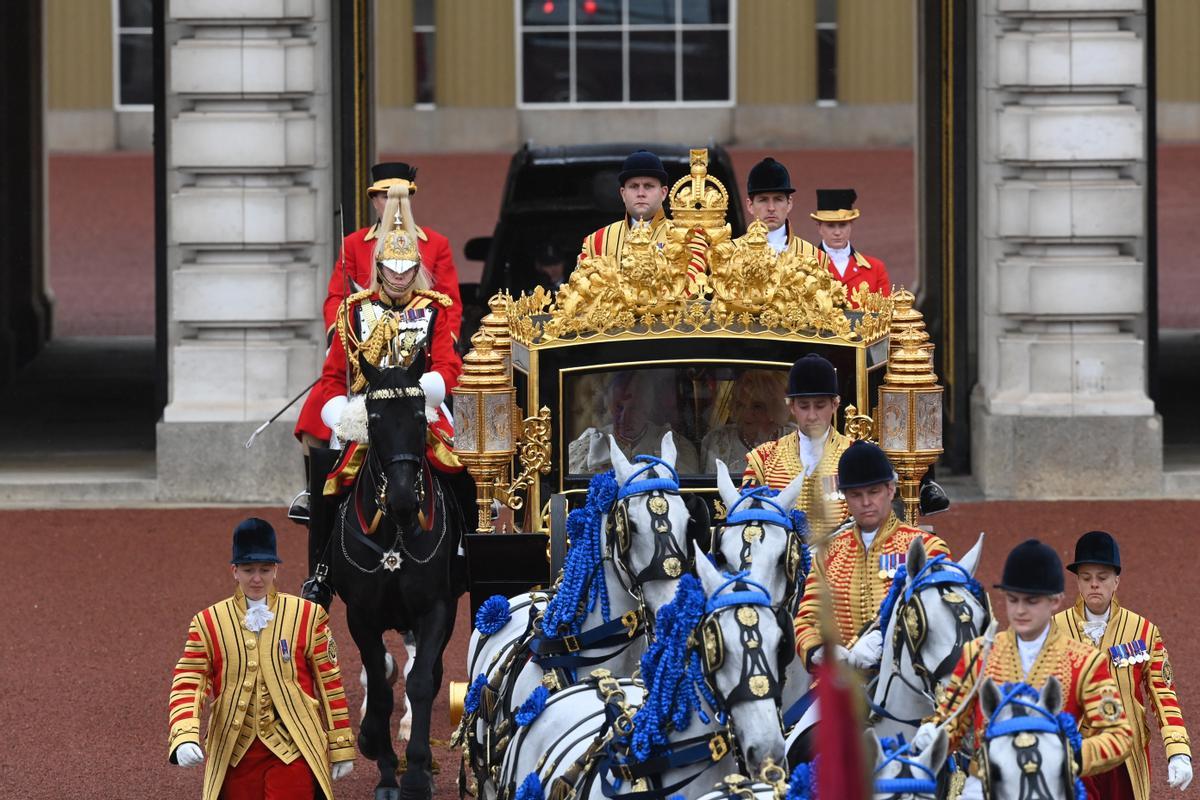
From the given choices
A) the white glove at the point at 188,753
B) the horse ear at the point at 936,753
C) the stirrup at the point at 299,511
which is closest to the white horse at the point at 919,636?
the horse ear at the point at 936,753

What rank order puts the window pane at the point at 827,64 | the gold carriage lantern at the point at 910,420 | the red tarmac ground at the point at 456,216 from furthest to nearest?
1. the window pane at the point at 827,64
2. the red tarmac ground at the point at 456,216
3. the gold carriage lantern at the point at 910,420

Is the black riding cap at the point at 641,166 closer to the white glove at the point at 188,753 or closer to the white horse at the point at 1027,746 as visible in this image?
the white glove at the point at 188,753

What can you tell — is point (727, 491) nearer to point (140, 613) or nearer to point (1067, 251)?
point (140, 613)

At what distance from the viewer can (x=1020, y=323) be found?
15344 mm

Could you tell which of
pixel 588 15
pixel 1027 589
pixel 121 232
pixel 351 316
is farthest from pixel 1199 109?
pixel 1027 589

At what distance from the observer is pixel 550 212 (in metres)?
16.1

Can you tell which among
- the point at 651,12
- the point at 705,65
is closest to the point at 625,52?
the point at 651,12

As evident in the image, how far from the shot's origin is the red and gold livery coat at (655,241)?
8.92 metres

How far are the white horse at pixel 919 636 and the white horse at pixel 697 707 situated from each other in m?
0.28

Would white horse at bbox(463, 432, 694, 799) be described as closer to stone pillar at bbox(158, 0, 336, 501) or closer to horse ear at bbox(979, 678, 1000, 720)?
horse ear at bbox(979, 678, 1000, 720)

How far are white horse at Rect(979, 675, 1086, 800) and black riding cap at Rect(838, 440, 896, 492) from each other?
1.60 m

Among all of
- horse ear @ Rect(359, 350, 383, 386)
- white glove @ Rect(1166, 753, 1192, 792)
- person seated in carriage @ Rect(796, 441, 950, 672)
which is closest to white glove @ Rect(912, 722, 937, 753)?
person seated in carriage @ Rect(796, 441, 950, 672)

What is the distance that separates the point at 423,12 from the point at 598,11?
2860 millimetres

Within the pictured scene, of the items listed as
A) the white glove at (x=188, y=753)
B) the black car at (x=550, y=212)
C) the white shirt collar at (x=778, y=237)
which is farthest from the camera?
the black car at (x=550, y=212)
